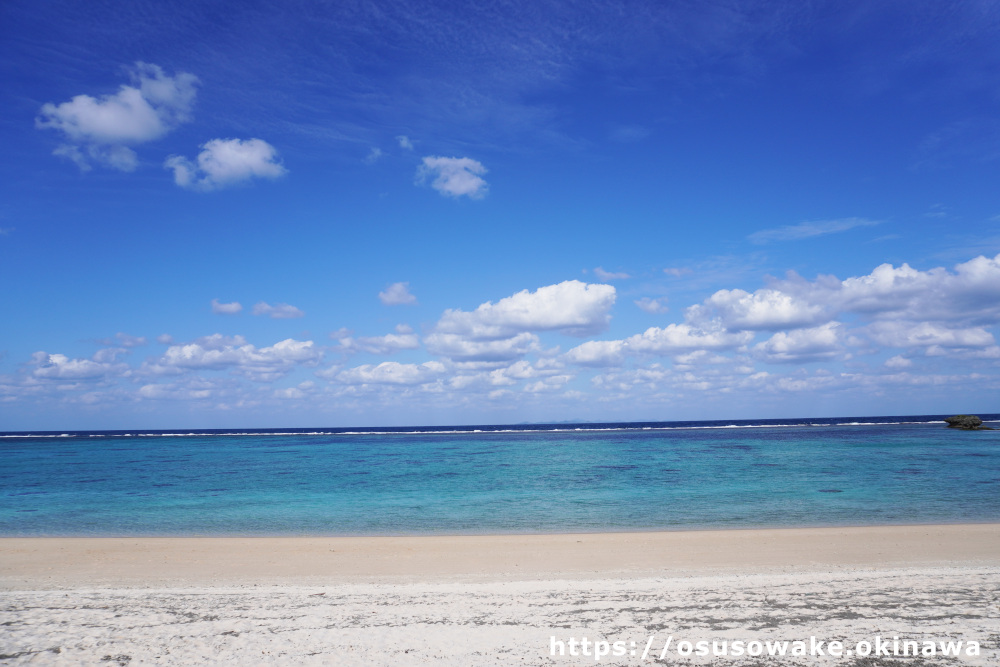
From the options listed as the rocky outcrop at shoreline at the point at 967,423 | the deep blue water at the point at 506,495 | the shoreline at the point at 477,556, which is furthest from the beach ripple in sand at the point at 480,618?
the rocky outcrop at shoreline at the point at 967,423

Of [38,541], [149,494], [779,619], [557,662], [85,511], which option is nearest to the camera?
[557,662]

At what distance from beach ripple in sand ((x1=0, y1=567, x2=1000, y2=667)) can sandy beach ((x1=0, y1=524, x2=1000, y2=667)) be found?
36mm

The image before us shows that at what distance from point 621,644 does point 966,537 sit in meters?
12.4

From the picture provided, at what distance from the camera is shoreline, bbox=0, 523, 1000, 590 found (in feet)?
37.8

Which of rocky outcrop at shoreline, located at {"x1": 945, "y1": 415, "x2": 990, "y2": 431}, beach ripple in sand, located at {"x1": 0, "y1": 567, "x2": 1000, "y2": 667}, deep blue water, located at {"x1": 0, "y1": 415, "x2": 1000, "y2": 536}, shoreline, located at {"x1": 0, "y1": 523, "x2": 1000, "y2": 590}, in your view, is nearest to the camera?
beach ripple in sand, located at {"x1": 0, "y1": 567, "x2": 1000, "y2": 667}

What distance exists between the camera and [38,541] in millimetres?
15586

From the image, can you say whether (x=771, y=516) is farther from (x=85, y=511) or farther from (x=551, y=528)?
(x=85, y=511)

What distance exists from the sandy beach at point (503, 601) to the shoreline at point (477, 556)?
0.08 m

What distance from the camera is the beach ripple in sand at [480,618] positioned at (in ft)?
23.5

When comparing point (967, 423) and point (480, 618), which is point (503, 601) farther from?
point (967, 423)

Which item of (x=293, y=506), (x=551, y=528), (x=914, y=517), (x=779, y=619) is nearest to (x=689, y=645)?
(x=779, y=619)

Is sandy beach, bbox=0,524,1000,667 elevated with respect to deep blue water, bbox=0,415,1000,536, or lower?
elevated

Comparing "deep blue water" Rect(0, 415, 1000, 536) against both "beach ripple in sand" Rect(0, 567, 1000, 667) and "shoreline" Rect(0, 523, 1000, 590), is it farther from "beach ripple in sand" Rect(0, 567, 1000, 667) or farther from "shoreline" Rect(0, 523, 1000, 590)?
"beach ripple in sand" Rect(0, 567, 1000, 667)

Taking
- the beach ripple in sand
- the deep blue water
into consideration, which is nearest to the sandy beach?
the beach ripple in sand
